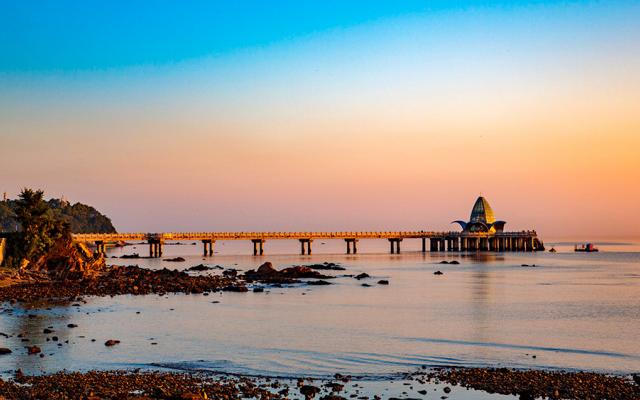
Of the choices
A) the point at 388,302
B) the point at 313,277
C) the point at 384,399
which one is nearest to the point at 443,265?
the point at 313,277

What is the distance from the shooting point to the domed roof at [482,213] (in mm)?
182225

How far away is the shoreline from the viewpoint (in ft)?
67.6

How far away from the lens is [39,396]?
19.7 metres

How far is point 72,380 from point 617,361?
64.9 feet

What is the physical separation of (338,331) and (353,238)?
115 m

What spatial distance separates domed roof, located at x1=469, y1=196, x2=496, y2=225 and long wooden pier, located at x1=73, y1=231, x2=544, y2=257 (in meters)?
5.90

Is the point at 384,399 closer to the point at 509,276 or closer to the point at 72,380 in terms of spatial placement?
the point at 72,380

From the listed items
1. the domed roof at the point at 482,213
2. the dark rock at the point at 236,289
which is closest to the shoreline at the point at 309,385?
the dark rock at the point at 236,289

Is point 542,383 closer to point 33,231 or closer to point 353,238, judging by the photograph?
point 33,231

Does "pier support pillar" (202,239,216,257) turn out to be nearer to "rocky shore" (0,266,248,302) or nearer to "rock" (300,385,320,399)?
"rocky shore" (0,266,248,302)

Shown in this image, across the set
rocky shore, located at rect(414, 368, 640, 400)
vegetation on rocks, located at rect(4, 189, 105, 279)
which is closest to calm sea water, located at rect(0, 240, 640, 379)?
rocky shore, located at rect(414, 368, 640, 400)

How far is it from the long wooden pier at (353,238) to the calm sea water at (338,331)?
7574 cm

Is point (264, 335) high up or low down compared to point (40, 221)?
down

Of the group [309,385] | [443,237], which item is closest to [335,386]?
[309,385]
